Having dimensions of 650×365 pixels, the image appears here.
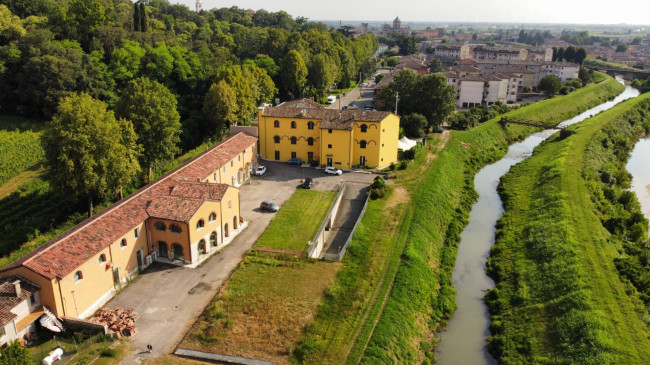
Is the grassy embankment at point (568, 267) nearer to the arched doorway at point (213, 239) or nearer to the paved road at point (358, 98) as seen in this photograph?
the arched doorway at point (213, 239)

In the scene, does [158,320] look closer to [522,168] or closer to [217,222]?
[217,222]

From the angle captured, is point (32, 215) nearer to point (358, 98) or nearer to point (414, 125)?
point (414, 125)

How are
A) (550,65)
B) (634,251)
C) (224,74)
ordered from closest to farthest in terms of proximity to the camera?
(634,251) → (224,74) → (550,65)

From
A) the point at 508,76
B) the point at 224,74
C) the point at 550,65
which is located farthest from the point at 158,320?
the point at 550,65

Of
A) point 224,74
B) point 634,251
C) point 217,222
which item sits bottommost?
point 634,251

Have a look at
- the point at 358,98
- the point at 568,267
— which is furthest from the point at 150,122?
the point at 358,98

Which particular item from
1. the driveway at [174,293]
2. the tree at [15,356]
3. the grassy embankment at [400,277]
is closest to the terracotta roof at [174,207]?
the driveway at [174,293]
